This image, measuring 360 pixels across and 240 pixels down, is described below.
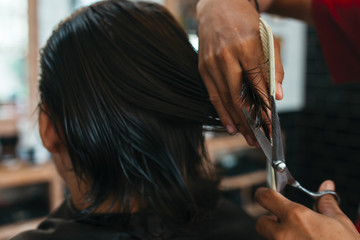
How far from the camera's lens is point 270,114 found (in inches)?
27.0

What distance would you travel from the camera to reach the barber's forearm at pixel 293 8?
110cm

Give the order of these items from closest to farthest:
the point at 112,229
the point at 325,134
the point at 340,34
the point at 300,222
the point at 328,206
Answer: the point at 300,222
the point at 328,206
the point at 112,229
the point at 340,34
the point at 325,134

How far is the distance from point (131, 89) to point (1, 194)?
7.40ft

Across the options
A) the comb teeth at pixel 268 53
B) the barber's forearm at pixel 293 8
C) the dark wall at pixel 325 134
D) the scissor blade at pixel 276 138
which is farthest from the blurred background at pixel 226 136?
the comb teeth at pixel 268 53

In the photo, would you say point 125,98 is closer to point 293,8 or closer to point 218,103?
point 218,103

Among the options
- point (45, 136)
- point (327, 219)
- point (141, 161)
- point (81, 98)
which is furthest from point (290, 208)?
point (45, 136)

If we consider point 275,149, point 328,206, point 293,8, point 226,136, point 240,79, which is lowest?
point 226,136

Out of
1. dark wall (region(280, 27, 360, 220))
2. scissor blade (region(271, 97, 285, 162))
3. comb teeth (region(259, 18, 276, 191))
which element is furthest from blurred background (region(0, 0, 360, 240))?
comb teeth (region(259, 18, 276, 191))

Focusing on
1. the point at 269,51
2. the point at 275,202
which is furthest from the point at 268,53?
the point at 275,202

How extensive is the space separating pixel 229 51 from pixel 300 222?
331 mm

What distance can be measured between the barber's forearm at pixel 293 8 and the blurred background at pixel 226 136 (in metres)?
0.77

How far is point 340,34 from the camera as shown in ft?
3.60

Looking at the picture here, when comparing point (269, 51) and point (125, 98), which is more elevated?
point (269, 51)

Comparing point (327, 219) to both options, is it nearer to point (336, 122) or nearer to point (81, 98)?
point (81, 98)
